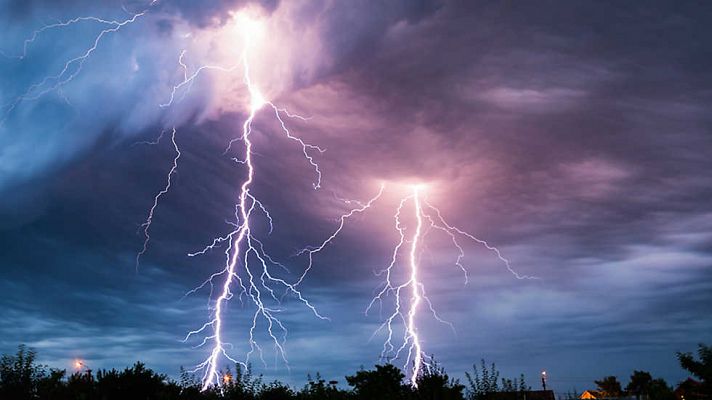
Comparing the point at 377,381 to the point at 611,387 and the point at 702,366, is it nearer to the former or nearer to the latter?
the point at 702,366

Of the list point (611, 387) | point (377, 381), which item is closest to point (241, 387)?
point (377, 381)

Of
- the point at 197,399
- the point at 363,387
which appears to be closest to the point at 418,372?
the point at 363,387

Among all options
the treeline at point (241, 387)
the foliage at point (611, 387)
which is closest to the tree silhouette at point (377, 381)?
the treeline at point (241, 387)

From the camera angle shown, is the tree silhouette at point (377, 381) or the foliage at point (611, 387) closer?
the tree silhouette at point (377, 381)

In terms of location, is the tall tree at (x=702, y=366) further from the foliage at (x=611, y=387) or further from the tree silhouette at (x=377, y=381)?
the foliage at (x=611, y=387)

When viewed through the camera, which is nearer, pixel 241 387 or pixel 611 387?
pixel 241 387

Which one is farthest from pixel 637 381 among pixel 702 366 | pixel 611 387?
pixel 702 366

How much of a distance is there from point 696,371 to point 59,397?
14.8 meters

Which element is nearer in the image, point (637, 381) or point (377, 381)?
point (377, 381)

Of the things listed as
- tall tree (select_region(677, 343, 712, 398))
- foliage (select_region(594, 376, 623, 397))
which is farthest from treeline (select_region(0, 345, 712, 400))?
foliage (select_region(594, 376, 623, 397))

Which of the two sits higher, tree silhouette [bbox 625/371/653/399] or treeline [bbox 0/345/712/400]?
tree silhouette [bbox 625/371/653/399]

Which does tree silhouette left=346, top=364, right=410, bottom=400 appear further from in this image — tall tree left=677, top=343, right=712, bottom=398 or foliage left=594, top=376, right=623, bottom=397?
foliage left=594, top=376, right=623, bottom=397

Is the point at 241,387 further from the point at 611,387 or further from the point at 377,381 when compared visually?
the point at 611,387

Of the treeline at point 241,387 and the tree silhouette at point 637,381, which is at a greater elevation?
the tree silhouette at point 637,381
